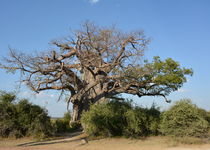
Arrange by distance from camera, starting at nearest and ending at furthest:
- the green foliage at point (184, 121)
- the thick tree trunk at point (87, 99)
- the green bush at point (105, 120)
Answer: the green foliage at point (184, 121), the green bush at point (105, 120), the thick tree trunk at point (87, 99)

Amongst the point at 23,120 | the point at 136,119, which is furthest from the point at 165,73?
the point at 23,120

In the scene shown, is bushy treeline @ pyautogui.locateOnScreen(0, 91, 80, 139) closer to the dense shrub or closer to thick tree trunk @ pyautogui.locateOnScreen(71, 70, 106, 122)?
thick tree trunk @ pyautogui.locateOnScreen(71, 70, 106, 122)

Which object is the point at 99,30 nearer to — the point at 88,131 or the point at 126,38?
the point at 126,38

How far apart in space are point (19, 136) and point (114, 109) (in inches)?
273

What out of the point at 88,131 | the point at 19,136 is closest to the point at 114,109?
the point at 88,131

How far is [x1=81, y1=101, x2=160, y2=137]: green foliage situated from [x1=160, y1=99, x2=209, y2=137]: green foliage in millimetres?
1317

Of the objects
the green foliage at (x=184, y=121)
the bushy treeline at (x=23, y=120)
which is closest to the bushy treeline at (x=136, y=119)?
the green foliage at (x=184, y=121)

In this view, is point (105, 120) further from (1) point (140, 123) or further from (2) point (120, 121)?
(1) point (140, 123)

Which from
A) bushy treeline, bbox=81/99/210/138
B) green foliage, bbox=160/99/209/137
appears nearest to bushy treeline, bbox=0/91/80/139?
bushy treeline, bbox=81/99/210/138

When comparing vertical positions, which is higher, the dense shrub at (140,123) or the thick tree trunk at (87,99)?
the thick tree trunk at (87,99)

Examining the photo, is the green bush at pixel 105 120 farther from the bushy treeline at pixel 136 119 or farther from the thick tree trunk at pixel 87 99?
the thick tree trunk at pixel 87 99

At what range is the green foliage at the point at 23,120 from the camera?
1413 cm

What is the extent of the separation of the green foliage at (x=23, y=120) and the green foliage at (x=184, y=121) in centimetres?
805

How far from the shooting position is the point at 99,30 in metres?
15.6
